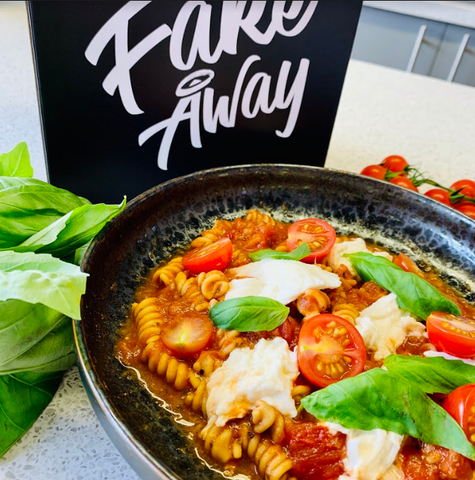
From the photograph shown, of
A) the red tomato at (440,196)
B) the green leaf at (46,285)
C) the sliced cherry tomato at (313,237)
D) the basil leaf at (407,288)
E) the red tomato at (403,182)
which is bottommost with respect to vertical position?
the red tomato at (440,196)

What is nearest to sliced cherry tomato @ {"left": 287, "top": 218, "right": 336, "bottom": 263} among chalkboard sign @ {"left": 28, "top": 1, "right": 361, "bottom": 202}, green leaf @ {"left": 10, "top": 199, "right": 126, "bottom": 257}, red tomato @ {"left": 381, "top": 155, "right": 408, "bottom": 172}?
chalkboard sign @ {"left": 28, "top": 1, "right": 361, "bottom": 202}

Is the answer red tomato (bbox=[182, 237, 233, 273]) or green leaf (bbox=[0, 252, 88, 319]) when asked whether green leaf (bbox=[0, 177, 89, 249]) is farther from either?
red tomato (bbox=[182, 237, 233, 273])

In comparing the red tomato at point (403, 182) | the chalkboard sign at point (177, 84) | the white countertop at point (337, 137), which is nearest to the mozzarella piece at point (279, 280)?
the white countertop at point (337, 137)

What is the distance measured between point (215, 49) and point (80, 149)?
0.61 meters

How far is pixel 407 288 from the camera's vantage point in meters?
1.54

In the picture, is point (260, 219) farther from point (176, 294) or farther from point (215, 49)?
point (215, 49)

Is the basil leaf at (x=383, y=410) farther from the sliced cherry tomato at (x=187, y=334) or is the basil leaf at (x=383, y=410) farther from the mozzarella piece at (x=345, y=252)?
the mozzarella piece at (x=345, y=252)

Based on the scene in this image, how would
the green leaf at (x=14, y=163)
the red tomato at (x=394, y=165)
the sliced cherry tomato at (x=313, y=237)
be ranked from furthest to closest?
1. the red tomato at (x=394, y=165)
2. the sliced cherry tomato at (x=313, y=237)
3. the green leaf at (x=14, y=163)

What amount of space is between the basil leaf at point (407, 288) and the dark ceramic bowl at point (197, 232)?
1.12 feet

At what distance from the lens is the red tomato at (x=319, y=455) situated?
3.88ft

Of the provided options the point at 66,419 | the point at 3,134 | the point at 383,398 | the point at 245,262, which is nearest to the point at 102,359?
the point at 66,419

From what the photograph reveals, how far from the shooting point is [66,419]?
4.47 ft

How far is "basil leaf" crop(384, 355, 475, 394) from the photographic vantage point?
1.26 meters

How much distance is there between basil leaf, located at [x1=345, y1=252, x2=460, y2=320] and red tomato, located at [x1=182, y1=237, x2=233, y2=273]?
0.44 metres
